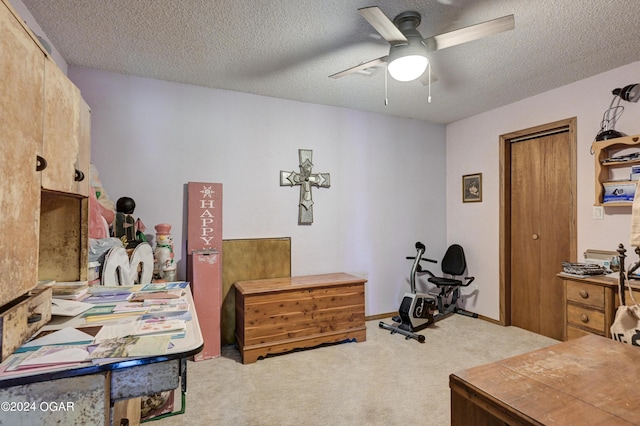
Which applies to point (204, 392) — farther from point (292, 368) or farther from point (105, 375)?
point (105, 375)

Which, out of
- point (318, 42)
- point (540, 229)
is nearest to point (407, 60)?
point (318, 42)

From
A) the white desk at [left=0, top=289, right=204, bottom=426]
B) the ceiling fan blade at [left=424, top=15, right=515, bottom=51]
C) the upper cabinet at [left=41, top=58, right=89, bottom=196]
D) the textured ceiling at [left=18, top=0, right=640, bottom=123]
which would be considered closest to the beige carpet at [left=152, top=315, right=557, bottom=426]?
the white desk at [left=0, top=289, right=204, bottom=426]

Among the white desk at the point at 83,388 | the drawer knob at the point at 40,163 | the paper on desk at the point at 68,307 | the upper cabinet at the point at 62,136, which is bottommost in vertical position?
the white desk at the point at 83,388

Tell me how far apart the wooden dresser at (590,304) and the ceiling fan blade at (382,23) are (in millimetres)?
2311

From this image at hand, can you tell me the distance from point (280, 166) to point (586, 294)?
2.95 meters

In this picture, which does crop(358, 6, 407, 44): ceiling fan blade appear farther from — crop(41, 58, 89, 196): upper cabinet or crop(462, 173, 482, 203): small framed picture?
crop(462, 173, 482, 203): small framed picture

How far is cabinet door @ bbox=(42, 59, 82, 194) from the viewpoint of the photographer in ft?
3.74

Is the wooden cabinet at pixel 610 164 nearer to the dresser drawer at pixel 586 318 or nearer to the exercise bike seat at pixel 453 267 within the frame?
the dresser drawer at pixel 586 318

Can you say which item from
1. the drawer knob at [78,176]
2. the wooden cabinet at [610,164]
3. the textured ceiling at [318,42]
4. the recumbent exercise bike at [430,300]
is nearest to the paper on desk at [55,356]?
the drawer knob at [78,176]

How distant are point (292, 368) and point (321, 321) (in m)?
0.55

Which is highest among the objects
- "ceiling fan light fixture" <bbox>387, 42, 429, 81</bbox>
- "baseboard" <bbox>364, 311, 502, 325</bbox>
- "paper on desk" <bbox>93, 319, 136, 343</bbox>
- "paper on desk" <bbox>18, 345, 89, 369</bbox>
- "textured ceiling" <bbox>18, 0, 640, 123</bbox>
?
"textured ceiling" <bbox>18, 0, 640, 123</bbox>

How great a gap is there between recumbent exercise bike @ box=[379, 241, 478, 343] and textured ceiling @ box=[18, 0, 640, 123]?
6.54 ft

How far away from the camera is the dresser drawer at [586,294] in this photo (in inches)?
93.7

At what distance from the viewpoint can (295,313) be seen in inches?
117
